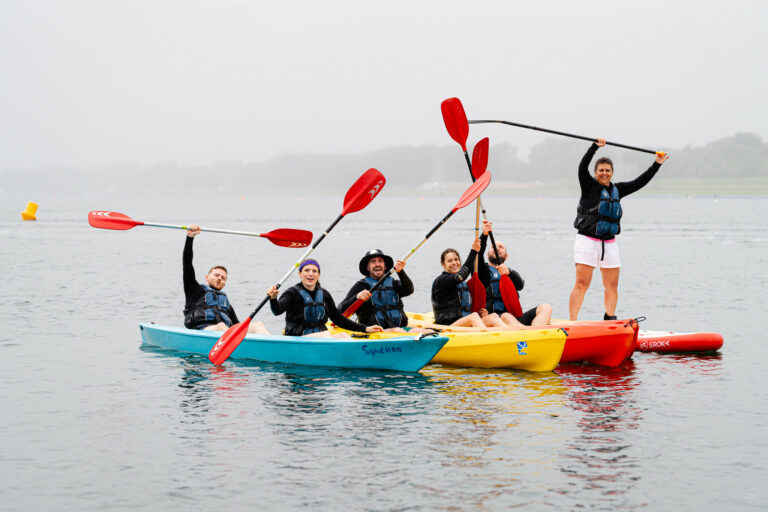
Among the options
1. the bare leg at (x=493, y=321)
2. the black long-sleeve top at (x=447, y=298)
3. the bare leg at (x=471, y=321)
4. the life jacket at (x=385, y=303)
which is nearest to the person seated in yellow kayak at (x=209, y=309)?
the life jacket at (x=385, y=303)

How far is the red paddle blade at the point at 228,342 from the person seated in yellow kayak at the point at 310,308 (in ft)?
1.58

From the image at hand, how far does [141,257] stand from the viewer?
31.7 metres

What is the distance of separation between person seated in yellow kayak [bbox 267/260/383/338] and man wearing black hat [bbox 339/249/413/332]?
31cm

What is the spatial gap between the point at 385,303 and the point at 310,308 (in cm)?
99

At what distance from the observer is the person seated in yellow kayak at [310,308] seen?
991 cm

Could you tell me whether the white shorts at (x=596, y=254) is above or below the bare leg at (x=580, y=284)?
above

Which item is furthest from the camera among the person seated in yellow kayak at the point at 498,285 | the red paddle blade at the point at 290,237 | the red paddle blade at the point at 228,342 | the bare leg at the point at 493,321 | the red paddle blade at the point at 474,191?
the red paddle blade at the point at 290,237

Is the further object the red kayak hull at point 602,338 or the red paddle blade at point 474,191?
the red paddle blade at point 474,191

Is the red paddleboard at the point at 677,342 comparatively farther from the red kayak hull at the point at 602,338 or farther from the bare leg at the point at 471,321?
the bare leg at the point at 471,321

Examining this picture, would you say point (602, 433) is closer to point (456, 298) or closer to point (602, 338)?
point (602, 338)

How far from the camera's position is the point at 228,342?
32.6 ft

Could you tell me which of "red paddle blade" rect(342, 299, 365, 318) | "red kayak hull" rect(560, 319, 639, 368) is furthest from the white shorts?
"red paddle blade" rect(342, 299, 365, 318)

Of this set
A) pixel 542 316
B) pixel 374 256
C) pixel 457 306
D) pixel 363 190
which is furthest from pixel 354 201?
pixel 542 316

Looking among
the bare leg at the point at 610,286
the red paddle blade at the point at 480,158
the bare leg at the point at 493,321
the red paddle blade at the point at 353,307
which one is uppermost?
the red paddle blade at the point at 480,158
